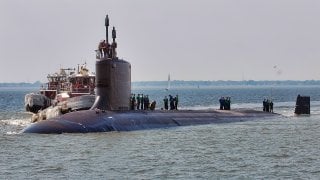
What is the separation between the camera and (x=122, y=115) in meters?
39.3

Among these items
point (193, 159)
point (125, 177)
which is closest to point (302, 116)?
point (193, 159)

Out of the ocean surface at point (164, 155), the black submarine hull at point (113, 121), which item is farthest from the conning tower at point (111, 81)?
the ocean surface at point (164, 155)

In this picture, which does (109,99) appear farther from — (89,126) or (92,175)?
(92,175)

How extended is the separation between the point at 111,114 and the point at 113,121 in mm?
1188

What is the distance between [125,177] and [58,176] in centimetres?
229

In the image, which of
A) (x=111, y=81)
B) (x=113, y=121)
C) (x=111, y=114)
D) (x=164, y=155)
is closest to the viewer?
(x=164, y=155)

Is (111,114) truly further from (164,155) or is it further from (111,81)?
(164,155)

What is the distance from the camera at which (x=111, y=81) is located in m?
40.3

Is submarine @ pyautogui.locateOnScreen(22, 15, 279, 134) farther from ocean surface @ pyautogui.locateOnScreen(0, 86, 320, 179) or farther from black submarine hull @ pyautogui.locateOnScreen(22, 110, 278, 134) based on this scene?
ocean surface @ pyautogui.locateOnScreen(0, 86, 320, 179)

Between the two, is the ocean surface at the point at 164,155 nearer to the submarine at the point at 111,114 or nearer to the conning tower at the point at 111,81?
the submarine at the point at 111,114

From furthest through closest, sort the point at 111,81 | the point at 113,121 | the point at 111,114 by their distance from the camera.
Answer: the point at 111,81
the point at 111,114
the point at 113,121

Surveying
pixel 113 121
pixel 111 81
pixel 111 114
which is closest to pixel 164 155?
pixel 113 121

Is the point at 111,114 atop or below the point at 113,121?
atop

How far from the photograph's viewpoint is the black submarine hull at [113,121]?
119 feet
